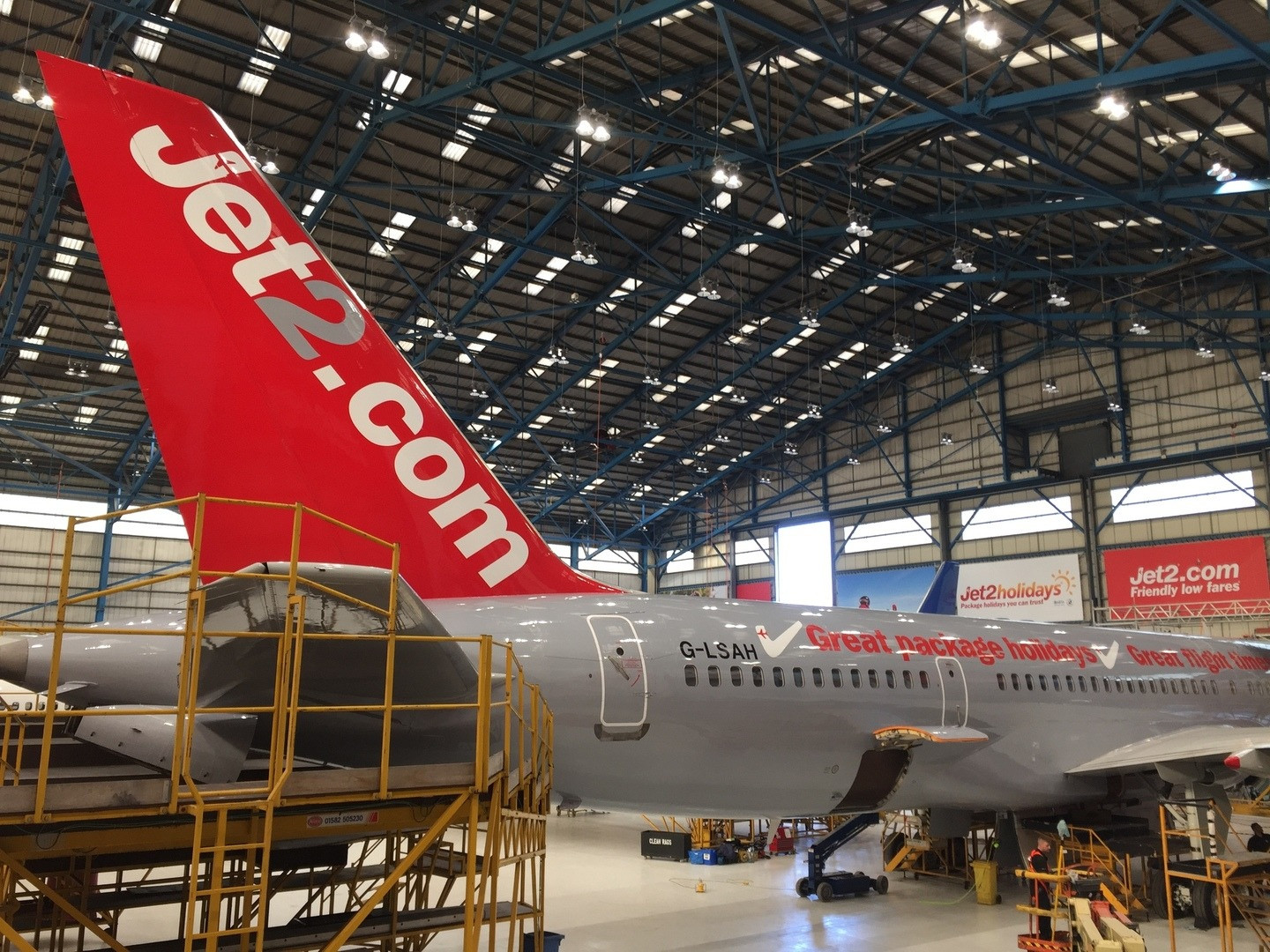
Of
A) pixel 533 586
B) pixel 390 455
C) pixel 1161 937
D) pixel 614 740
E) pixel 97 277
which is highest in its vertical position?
pixel 97 277

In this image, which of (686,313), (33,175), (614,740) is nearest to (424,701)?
(614,740)

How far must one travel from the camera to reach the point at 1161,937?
49.0 feet

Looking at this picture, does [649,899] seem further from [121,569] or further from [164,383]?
[121,569]

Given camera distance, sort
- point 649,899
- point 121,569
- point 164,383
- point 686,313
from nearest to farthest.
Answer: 1. point 164,383
2. point 649,899
3. point 686,313
4. point 121,569

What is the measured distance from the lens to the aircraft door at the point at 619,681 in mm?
11359

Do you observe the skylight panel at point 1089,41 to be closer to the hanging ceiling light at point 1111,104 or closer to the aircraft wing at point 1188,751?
the hanging ceiling light at point 1111,104

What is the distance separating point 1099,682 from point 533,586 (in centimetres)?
1191

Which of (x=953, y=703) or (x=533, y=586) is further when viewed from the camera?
(x=953, y=703)

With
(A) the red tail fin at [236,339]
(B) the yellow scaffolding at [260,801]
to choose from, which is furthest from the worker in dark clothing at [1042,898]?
(A) the red tail fin at [236,339]

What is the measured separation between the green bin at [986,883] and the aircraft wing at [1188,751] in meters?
2.28

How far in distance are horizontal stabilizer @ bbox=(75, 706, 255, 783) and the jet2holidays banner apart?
40.9 meters

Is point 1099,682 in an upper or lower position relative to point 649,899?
upper

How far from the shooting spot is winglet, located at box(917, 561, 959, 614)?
80.7 ft

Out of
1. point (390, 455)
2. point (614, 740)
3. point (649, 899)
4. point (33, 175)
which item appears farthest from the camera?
point (33, 175)
